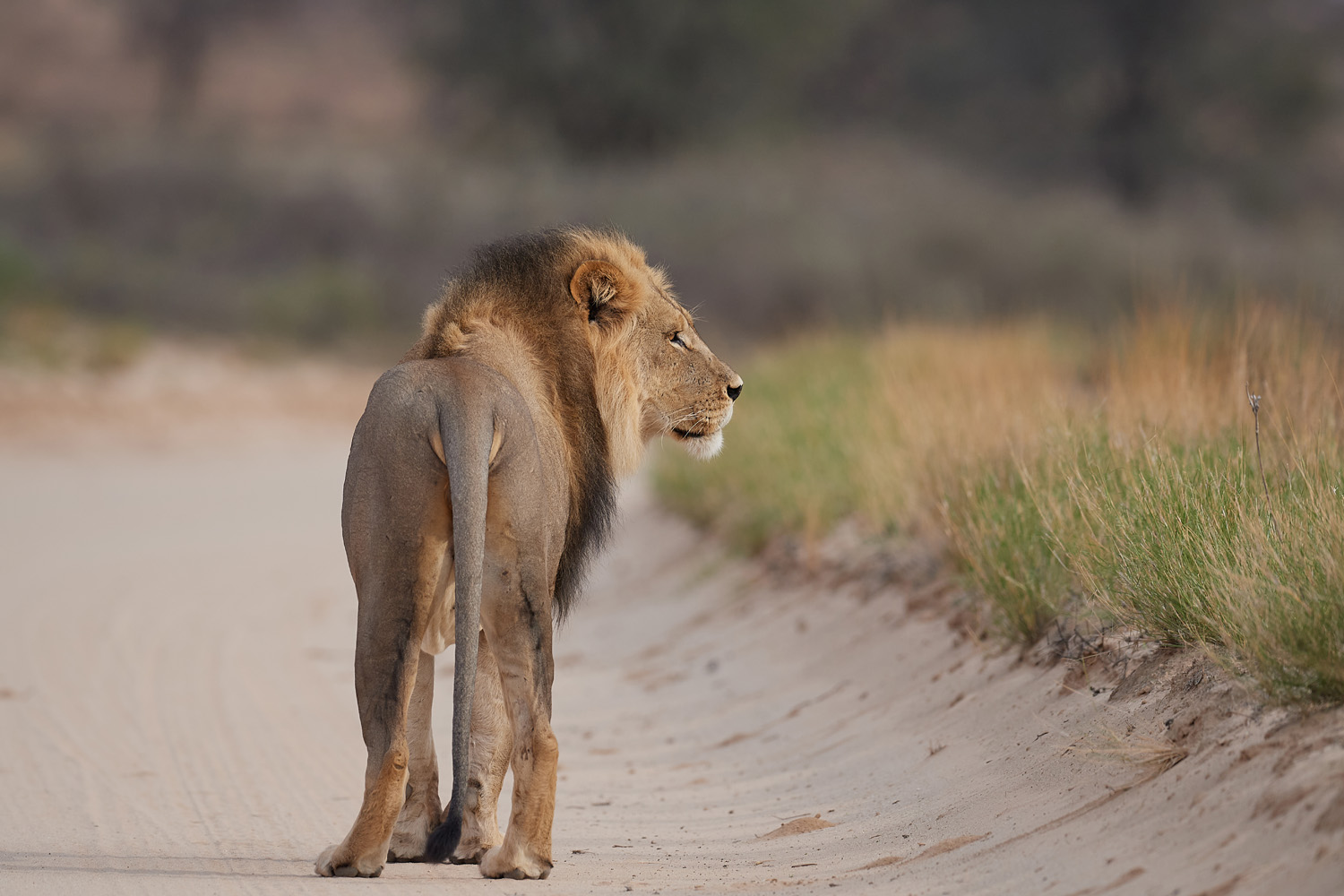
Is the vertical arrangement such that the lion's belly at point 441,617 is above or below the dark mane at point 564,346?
below

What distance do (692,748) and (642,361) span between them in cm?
202

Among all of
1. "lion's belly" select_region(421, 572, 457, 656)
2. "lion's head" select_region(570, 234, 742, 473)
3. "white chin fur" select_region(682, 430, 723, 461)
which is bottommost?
"lion's belly" select_region(421, 572, 457, 656)

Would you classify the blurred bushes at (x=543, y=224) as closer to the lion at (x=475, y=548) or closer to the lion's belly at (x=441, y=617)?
the lion at (x=475, y=548)

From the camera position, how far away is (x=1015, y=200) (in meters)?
32.3

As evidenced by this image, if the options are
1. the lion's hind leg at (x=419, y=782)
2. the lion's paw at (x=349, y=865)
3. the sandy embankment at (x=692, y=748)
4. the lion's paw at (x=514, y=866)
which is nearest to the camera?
the sandy embankment at (x=692, y=748)

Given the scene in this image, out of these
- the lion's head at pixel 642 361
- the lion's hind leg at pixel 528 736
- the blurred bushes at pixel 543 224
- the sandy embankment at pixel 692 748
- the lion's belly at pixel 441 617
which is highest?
the blurred bushes at pixel 543 224

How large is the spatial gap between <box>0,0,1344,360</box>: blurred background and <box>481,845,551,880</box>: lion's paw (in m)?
17.3

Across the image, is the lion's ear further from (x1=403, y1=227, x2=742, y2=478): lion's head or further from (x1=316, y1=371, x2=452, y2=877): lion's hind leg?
(x1=316, y1=371, x2=452, y2=877): lion's hind leg

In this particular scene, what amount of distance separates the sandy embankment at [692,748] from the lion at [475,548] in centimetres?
22

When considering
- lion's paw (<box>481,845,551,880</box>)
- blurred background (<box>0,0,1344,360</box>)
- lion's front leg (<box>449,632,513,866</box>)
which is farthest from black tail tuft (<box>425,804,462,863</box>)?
blurred background (<box>0,0,1344,360</box>)

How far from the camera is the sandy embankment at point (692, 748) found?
366 cm

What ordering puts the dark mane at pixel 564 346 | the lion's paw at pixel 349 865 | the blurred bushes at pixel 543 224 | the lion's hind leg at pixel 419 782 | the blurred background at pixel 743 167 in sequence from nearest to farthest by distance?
1. the lion's paw at pixel 349 865
2. the lion's hind leg at pixel 419 782
3. the dark mane at pixel 564 346
4. the blurred bushes at pixel 543 224
5. the blurred background at pixel 743 167

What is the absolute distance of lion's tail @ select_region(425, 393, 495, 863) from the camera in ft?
12.0

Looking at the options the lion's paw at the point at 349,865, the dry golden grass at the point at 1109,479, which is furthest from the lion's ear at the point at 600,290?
the lion's paw at the point at 349,865
